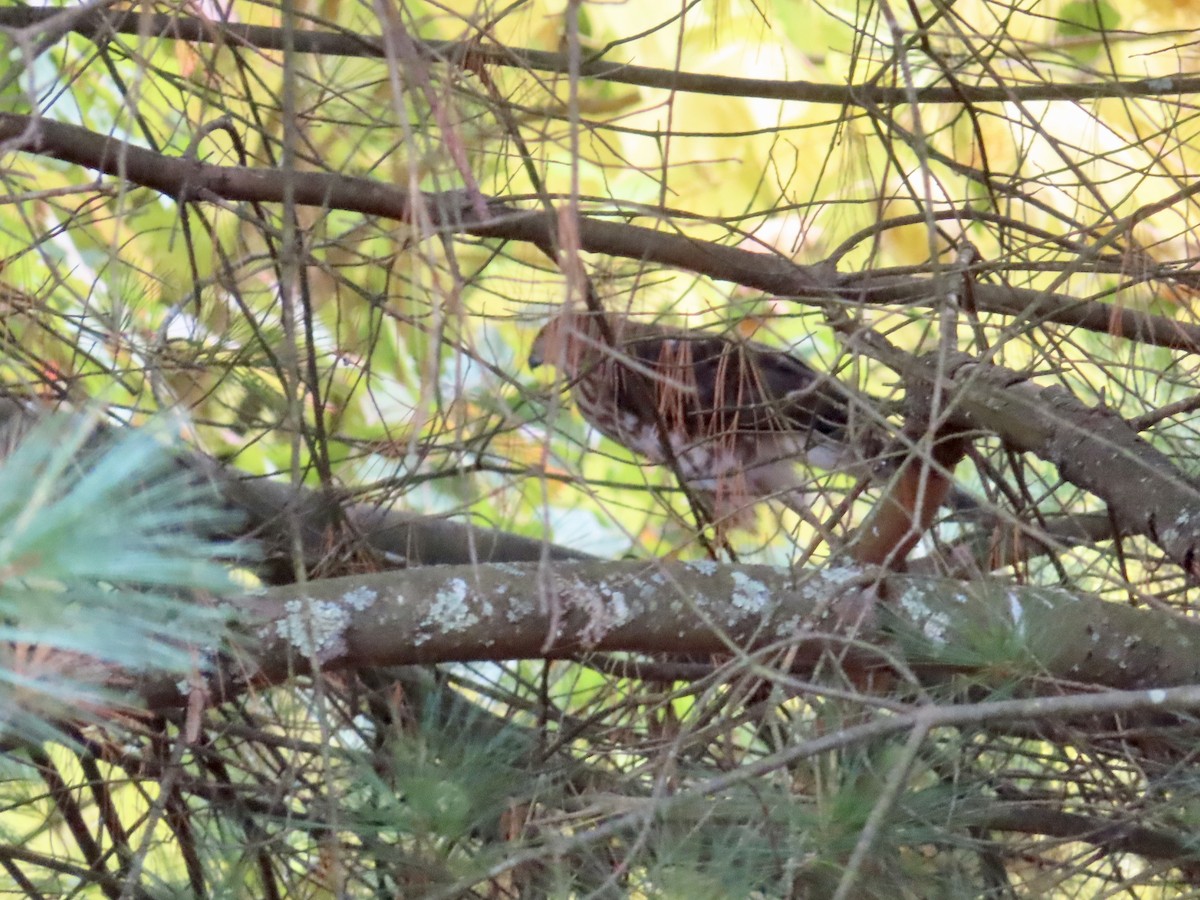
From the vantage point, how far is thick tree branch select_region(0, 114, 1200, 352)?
1.14m

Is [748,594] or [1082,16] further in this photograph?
[1082,16]

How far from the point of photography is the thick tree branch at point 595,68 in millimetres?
1111

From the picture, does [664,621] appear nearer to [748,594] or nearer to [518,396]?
[748,594]

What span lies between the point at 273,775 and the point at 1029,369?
0.98m

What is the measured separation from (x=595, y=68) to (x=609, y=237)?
27cm

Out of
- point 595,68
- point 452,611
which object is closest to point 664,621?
point 452,611

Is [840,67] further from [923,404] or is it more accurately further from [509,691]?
[509,691]

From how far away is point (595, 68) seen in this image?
136cm

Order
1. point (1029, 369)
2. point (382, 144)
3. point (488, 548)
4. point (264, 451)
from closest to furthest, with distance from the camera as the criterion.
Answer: point (1029, 369) → point (382, 144) → point (488, 548) → point (264, 451)

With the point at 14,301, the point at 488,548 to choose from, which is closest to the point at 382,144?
the point at 14,301

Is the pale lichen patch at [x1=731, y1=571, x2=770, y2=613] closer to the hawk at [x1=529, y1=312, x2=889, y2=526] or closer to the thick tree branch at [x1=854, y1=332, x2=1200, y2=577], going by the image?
the hawk at [x1=529, y1=312, x2=889, y2=526]

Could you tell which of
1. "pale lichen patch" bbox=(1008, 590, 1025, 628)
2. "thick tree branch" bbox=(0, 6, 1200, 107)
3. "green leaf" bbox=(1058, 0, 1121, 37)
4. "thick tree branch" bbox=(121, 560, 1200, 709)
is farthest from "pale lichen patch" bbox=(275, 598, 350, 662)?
"green leaf" bbox=(1058, 0, 1121, 37)

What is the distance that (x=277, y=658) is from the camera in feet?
3.41

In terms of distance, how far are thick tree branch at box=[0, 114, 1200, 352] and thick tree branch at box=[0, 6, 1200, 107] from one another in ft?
0.39
